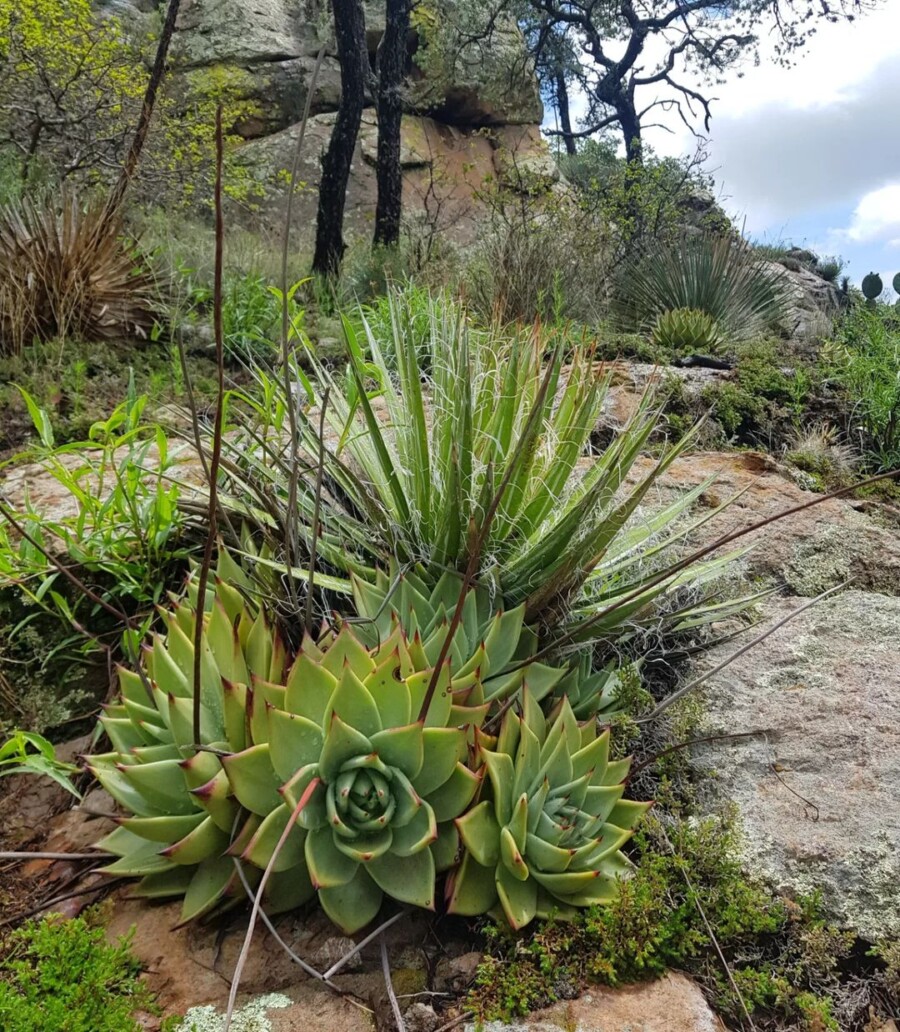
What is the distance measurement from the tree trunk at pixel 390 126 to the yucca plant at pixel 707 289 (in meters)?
3.33

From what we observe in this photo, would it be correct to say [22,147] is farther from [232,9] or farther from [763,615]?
[232,9]

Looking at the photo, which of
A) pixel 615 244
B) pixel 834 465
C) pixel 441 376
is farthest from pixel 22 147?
pixel 834 465

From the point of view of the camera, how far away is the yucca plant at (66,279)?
15.4 ft

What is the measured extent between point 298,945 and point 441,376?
1662 mm

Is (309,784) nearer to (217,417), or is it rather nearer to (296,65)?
(217,417)

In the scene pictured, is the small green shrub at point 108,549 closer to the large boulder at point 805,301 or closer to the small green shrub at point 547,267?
the small green shrub at point 547,267

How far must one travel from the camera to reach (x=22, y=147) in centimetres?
835

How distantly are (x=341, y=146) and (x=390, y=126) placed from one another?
93cm

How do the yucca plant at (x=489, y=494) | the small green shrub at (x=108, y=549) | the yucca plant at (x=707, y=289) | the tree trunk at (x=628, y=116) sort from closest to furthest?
the yucca plant at (x=489, y=494), the small green shrub at (x=108, y=549), the yucca plant at (x=707, y=289), the tree trunk at (x=628, y=116)

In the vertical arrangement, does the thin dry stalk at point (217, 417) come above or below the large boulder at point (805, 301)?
below

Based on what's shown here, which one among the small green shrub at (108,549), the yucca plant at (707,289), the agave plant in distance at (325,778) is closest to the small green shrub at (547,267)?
the yucca plant at (707,289)

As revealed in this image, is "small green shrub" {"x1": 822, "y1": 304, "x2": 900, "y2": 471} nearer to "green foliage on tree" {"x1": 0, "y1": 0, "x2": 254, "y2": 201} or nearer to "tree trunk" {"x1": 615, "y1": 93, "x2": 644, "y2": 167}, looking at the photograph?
"green foliage on tree" {"x1": 0, "y1": 0, "x2": 254, "y2": 201}

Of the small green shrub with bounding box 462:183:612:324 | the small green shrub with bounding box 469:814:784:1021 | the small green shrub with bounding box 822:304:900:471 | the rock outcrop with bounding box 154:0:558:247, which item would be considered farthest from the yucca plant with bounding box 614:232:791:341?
the rock outcrop with bounding box 154:0:558:247

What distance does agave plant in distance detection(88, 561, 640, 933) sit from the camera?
4.66 ft
